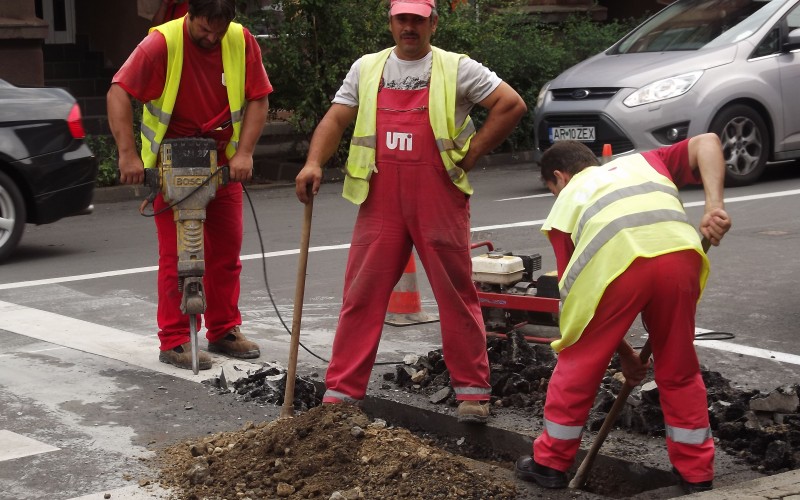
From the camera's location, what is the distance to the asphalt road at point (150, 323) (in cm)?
579

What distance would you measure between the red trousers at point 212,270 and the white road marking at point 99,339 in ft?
0.62

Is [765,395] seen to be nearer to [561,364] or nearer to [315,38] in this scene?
[561,364]

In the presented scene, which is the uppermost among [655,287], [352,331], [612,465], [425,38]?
[425,38]

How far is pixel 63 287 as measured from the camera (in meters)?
9.30

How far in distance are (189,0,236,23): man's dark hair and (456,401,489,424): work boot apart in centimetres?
234

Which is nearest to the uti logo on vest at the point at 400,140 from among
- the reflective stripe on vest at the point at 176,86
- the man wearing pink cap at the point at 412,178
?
the man wearing pink cap at the point at 412,178

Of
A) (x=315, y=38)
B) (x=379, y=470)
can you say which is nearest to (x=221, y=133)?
(x=379, y=470)

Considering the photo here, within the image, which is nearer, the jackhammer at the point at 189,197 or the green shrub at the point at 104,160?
the jackhammer at the point at 189,197

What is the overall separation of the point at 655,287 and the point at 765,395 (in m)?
1.51

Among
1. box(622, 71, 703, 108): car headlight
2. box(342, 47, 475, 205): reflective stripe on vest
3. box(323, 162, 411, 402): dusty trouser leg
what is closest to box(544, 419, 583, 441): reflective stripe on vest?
box(323, 162, 411, 402): dusty trouser leg

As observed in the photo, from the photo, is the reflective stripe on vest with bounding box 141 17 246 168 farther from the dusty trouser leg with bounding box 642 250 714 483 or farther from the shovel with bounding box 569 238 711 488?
the dusty trouser leg with bounding box 642 250 714 483

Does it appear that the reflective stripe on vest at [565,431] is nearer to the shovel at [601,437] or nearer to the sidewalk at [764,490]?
the shovel at [601,437]

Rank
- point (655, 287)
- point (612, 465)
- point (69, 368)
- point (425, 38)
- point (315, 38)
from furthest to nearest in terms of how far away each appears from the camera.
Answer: point (315, 38), point (69, 368), point (425, 38), point (612, 465), point (655, 287)

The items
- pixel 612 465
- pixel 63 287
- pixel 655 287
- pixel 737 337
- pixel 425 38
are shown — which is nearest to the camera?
pixel 655 287
